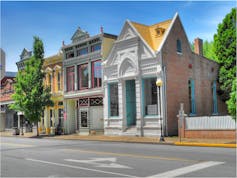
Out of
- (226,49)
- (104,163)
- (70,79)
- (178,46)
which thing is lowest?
(104,163)

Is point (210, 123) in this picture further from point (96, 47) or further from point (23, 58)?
point (23, 58)

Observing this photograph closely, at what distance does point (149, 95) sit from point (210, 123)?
6.52 meters

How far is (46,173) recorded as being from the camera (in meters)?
10.0

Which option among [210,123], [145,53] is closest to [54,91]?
[145,53]

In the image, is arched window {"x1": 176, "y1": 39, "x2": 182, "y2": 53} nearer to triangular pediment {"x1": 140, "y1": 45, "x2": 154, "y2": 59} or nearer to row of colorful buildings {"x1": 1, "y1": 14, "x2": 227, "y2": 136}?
row of colorful buildings {"x1": 1, "y1": 14, "x2": 227, "y2": 136}

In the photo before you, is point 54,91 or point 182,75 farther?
point 54,91

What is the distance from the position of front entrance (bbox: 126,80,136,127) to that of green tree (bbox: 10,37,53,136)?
1076 centimetres

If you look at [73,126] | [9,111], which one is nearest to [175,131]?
[73,126]

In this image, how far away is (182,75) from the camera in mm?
28469


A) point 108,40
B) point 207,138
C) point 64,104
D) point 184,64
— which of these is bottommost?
point 207,138

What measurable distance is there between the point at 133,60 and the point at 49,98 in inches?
489

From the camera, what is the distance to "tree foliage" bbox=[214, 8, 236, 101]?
3288 centimetres

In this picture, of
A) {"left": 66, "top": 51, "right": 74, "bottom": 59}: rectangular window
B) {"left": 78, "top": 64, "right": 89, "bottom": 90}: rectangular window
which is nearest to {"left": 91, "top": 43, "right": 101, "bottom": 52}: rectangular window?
{"left": 78, "top": 64, "right": 89, "bottom": 90}: rectangular window

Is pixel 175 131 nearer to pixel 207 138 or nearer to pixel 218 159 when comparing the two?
pixel 207 138
